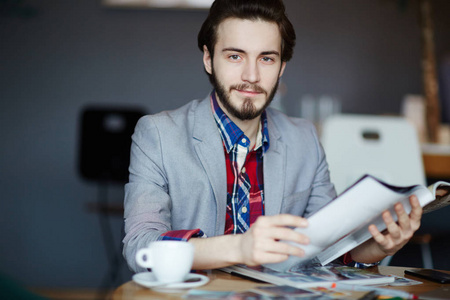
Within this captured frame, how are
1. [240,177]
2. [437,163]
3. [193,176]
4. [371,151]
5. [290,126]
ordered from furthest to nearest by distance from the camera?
[437,163] → [371,151] → [290,126] → [240,177] → [193,176]

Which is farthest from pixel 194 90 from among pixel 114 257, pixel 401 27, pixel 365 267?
pixel 365 267

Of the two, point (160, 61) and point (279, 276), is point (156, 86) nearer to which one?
point (160, 61)

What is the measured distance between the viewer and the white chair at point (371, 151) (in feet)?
6.97

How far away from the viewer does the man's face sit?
1.46 meters

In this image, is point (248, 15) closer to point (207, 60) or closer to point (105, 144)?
point (207, 60)

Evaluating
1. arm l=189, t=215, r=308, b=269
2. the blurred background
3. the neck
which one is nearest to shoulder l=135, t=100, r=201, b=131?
the neck

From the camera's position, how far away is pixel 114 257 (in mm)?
3684

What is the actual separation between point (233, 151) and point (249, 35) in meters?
0.33

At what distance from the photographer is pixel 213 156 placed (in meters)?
1.43

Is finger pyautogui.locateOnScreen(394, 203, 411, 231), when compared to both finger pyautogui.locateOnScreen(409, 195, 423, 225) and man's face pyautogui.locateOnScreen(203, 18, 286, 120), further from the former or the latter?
man's face pyautogui.locateOnScreen(203, 18, 286, 120)

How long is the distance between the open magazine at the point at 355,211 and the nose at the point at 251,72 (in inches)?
21.2

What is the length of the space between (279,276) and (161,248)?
23 cm

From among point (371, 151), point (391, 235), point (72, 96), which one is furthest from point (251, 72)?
point (72, 96)

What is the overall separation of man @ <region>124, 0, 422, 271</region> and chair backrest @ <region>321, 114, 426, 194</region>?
485mm
